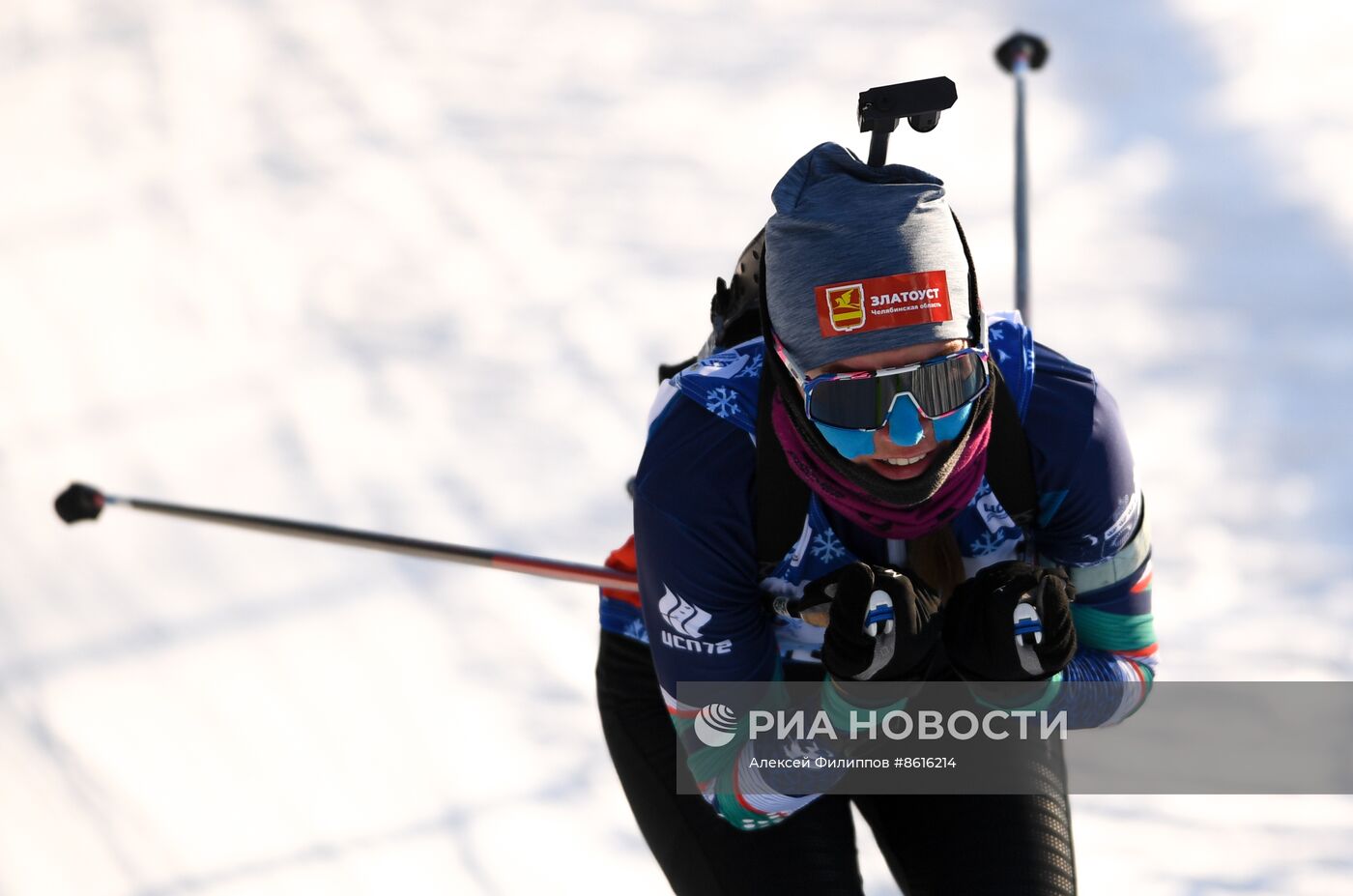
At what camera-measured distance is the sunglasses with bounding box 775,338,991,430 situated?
181 centimetres

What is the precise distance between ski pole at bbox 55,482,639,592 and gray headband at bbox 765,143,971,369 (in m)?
0.83

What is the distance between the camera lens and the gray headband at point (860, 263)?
180 centimetres

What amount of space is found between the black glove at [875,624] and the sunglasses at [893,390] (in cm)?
21

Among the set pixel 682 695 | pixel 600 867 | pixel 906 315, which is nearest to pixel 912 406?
pixel 906 315

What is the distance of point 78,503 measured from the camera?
3.58 metres

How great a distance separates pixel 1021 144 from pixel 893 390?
2288mm

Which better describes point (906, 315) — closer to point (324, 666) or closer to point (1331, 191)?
point (324, 666)

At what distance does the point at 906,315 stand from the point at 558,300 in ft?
9.37

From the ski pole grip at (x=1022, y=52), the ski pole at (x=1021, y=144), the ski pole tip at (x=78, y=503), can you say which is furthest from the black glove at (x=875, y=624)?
the ski pole grip at (x=1022, y=52)

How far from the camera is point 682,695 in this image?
7.07 feet

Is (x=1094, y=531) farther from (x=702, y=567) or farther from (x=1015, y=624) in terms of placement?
(x=702, y=567)

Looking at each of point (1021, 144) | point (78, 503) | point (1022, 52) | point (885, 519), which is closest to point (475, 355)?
point (78, 503)

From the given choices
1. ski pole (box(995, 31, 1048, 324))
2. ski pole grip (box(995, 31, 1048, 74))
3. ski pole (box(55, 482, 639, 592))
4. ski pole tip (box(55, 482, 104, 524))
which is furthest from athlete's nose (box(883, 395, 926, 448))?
ski pole grip (box(995, 31, 1048, 74))

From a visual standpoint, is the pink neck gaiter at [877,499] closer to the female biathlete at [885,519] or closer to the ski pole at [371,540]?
the female biathlete at [885,519]
